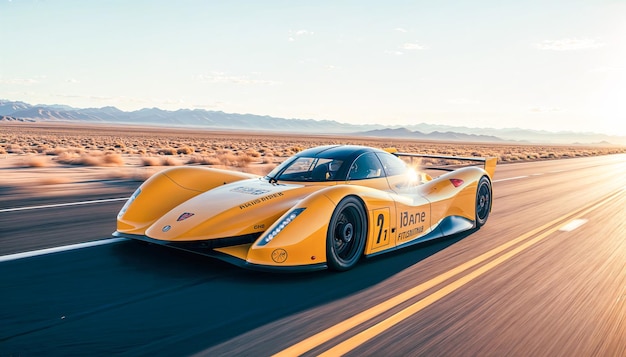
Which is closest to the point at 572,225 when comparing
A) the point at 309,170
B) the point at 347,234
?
the point at 309,170

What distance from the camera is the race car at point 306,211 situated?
17.0ft

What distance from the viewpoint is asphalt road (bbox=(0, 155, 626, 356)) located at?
A: 371 centimetres

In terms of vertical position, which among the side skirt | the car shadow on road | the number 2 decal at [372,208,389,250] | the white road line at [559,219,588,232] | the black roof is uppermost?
the black roof

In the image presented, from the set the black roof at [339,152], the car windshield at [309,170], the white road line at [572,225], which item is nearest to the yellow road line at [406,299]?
the white road line at [572,225]

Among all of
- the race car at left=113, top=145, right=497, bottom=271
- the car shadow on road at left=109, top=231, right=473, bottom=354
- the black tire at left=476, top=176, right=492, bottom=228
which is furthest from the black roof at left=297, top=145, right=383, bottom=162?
the black tire at left=476, top=176, right=492, bottom=228

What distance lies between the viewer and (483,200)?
872 cm

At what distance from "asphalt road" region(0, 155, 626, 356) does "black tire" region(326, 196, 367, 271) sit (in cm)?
18

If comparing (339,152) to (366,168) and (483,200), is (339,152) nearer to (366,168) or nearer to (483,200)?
(366,168)

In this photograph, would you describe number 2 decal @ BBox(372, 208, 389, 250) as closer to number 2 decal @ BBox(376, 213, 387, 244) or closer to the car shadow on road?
number 2 decal @ BBox(376, 213, 387, 244)

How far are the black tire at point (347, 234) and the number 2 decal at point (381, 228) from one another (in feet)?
0.58

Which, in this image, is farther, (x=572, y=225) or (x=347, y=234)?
(x=572, y=225)

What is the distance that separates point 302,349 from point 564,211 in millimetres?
8836

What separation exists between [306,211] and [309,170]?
1.69 m

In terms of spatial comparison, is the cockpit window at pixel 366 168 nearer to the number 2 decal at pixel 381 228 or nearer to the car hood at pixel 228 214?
the car hood at pixel 228 214
